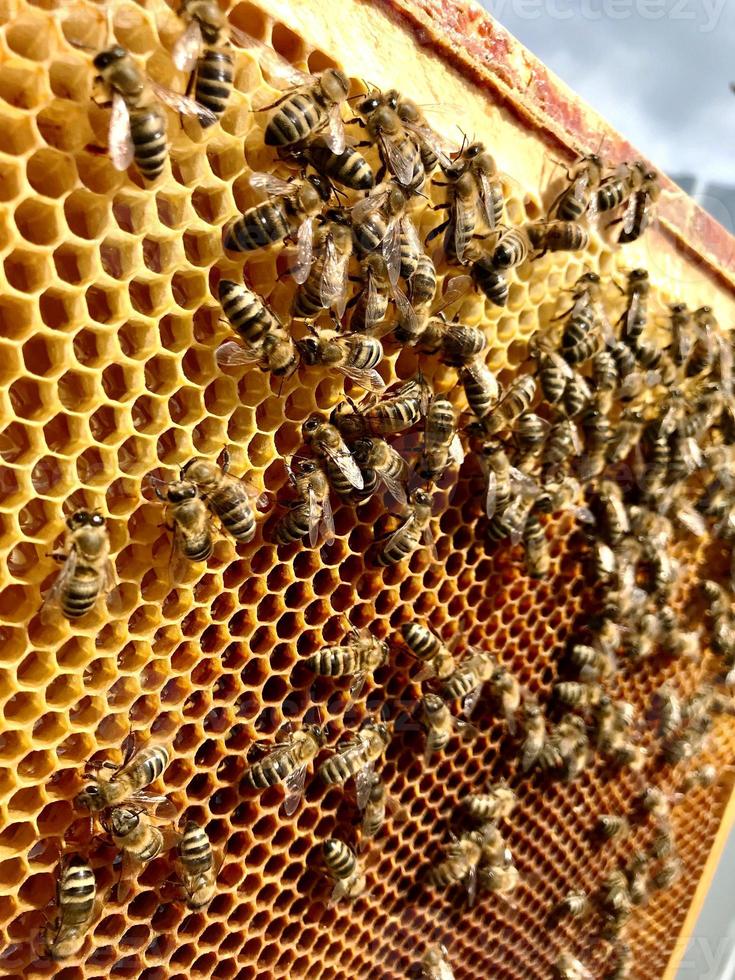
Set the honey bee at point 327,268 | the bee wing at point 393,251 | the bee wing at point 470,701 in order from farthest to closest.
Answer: the bee wing at point 470,701
the bee wing at point 393,251
the honey bee at point 327,268

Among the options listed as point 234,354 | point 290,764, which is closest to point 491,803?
point 290,764

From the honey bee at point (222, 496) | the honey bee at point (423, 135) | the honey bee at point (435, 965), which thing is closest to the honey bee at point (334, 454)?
the honey bee at point (222, 496)

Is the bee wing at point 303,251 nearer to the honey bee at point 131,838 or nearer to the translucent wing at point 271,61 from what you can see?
the translucent wing at point 271,61

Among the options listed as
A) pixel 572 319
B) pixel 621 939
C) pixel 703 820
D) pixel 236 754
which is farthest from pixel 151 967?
pixel 703 820

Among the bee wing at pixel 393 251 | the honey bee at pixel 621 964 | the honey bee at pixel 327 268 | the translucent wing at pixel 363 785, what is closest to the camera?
the honey bee at pixel 327 268

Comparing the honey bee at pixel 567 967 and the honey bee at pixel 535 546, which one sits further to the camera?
the honey bee at pixel 567 967

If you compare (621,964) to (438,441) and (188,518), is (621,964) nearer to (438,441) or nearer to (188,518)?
(438,441)

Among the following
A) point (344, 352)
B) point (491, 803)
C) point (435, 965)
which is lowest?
point (435, 965)
